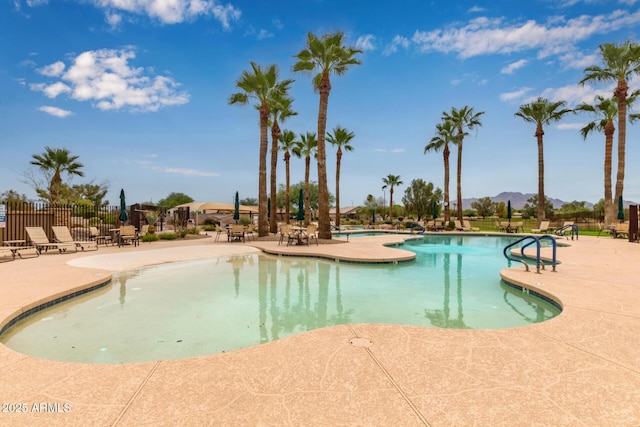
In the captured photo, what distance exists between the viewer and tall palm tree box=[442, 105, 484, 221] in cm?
2652

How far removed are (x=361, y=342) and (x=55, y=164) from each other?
29222mm

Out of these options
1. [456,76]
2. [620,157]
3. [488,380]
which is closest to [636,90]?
[620,157]

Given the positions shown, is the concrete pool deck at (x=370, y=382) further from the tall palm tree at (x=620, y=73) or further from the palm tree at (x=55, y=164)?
the palm tree at (x=55, y=164)

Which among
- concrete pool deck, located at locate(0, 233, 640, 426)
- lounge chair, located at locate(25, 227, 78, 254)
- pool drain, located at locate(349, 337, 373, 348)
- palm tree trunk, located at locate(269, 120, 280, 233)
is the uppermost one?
palm tree trunk, located at locate(269, 120, 280, 233)

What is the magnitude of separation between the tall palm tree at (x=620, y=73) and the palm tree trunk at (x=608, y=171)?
50 cm

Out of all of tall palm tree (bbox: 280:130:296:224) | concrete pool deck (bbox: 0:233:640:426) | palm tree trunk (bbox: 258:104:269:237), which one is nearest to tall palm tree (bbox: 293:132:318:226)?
tall palm tree (bbox: 280:130:296:224)

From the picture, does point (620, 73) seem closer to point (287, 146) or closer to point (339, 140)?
point (339, 140)

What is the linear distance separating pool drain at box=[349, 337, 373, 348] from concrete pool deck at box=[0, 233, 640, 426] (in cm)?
2

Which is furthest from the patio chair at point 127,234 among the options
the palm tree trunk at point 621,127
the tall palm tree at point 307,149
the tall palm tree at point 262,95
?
the palm tree trunk at point 621,127

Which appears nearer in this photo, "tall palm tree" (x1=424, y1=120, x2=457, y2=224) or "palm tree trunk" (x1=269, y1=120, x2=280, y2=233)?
"palm tree trunk" (x1=269, y1=120, x2=280, y2=233)

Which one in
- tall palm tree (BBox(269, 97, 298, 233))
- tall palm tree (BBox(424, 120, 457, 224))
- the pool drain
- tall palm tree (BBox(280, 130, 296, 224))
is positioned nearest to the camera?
the pool drain

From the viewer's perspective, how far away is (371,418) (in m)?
1.95

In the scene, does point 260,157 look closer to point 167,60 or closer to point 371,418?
point 167,60

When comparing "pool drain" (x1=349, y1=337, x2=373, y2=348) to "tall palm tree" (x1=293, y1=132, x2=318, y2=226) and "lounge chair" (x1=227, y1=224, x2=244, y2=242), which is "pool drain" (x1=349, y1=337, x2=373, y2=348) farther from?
"tall palm tree" (x1=293, y1=132, x2=318, y2=226)
